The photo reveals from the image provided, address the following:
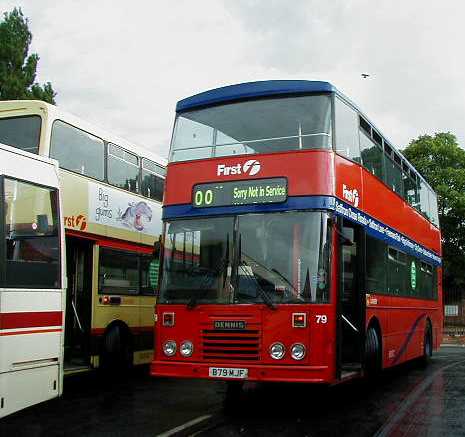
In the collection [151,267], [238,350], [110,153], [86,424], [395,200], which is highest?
[110,153]

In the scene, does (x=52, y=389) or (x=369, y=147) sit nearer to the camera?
(x=52, y=389)

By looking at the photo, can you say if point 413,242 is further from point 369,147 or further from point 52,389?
point 52,389

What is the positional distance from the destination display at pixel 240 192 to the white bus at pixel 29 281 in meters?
2.18

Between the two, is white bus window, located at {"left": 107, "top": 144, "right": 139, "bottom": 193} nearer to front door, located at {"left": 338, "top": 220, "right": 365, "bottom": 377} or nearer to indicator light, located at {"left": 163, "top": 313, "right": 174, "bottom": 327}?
indicator light, located at {"left": 163, "top": 313, "right": 174, "bottom": 327}

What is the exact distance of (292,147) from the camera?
31.3 ft

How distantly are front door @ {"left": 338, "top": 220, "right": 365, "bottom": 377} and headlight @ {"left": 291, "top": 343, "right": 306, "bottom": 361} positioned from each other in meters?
1.38

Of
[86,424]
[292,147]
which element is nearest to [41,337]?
[86,424]

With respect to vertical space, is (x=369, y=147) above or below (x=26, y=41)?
below

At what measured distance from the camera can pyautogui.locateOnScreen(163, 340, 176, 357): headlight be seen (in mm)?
9328

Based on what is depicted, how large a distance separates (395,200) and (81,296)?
6.30 meters

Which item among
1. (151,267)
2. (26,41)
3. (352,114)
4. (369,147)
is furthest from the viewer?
(26,41)

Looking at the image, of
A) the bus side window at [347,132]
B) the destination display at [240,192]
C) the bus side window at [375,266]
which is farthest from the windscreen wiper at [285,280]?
the bus side window at [375,266]

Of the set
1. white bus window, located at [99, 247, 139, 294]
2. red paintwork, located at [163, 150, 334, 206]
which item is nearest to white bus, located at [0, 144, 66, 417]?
red paintwork, located at [163, 150, 334, 206]

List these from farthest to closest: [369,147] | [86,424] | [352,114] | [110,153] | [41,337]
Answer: [110,153] → [369,147] → [352,114] → [86,424] → [41,337]
